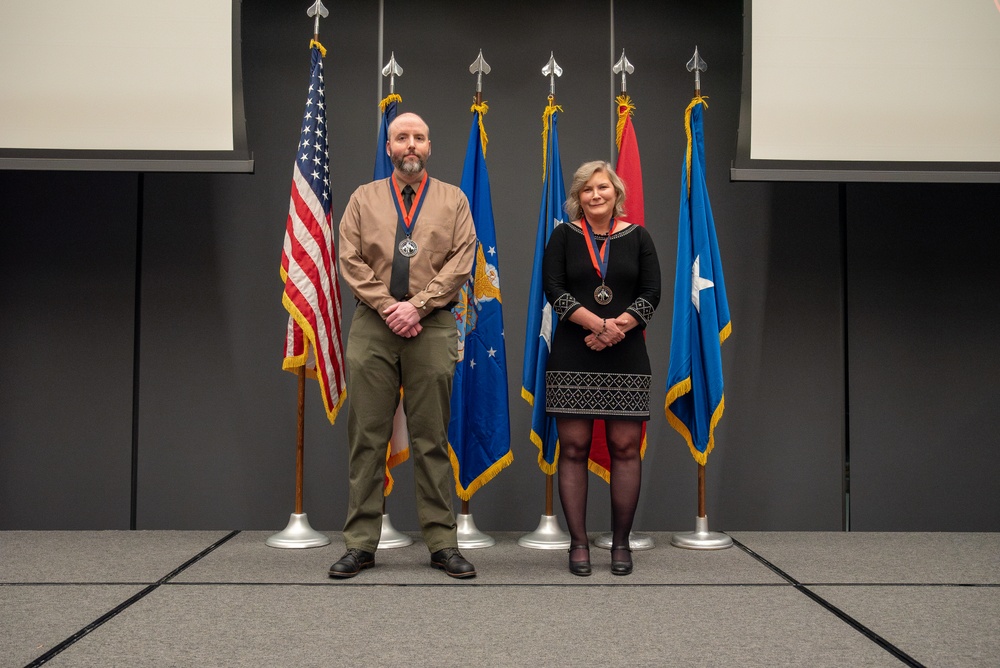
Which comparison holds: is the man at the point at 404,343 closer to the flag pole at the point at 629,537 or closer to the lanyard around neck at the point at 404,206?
the lanyard around neck at the point at 404,206

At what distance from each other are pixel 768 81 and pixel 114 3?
9.74 ft

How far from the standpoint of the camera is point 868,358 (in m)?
3.76

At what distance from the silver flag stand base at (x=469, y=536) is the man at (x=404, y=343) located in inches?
16.1

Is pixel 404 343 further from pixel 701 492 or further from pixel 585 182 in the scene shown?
pixel 701 492

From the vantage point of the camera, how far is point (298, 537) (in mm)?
3164

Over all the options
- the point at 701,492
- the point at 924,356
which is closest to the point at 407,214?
the point at 701,492

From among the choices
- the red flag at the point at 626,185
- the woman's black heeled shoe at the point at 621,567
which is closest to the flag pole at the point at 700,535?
the red flag at the point at 626,185

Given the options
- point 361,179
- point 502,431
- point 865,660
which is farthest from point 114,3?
point 865,660

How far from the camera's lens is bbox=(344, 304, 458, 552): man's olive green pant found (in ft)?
8.73

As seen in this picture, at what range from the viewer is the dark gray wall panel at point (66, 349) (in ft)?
12.0

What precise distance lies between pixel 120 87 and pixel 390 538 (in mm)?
2327


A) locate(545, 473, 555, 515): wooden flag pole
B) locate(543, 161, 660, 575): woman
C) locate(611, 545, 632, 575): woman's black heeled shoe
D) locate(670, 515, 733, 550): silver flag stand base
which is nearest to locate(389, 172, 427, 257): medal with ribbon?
locate(543, 161, 660, 575): woman

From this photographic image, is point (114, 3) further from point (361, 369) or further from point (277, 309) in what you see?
point (361, 369)

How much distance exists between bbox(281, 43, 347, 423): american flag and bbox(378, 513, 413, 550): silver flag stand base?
1.76 feet
